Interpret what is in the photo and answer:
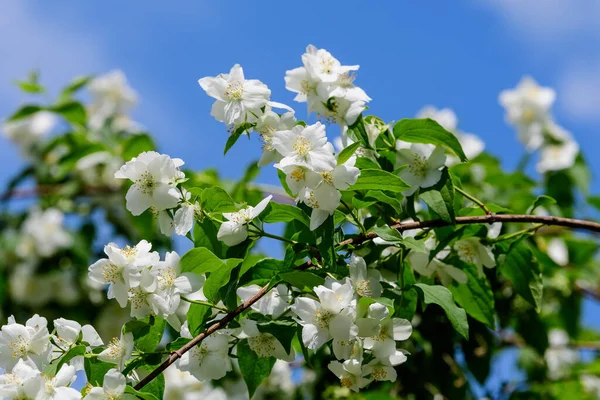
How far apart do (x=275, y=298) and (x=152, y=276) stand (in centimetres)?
20

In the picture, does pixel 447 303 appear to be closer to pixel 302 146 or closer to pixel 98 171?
pixel 302 146

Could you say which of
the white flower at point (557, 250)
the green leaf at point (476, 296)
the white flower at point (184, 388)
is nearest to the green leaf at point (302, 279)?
the green leaf at point (476, 296)

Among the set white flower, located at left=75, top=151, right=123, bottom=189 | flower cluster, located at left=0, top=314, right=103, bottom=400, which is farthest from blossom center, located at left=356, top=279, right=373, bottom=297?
white flower, located at left=75, top=151, right=123, bottom=189

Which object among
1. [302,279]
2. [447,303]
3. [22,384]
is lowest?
[22,384]

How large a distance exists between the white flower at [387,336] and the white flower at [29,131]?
3.46 metres

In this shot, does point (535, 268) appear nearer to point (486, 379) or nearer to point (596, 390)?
point (486, 379)

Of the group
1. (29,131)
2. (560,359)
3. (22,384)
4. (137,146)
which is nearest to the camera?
(22,384)

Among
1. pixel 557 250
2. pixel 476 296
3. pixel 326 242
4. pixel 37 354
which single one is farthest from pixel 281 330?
pixel 557 250

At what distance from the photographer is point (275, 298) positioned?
1.22 meters

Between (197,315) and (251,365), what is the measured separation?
5.8 inches

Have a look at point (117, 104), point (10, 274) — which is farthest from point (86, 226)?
point (117, 104)

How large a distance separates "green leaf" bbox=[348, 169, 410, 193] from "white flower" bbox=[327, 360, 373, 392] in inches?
10.5

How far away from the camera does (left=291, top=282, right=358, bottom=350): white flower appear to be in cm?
112

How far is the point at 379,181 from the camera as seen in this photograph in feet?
3.87
